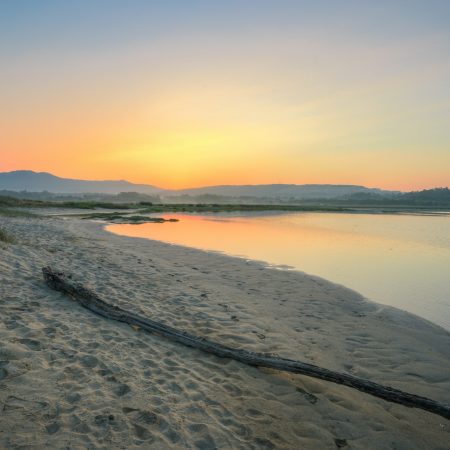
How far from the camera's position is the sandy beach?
427 centimetres

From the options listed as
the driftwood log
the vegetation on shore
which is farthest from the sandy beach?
the vegetation on shore

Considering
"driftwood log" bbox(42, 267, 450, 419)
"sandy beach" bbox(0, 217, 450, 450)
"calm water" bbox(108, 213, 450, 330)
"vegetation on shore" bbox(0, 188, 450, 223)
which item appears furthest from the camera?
"vegetation on shore" bbox(0, 188, 450, 223)

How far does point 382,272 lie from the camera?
55.5 feet

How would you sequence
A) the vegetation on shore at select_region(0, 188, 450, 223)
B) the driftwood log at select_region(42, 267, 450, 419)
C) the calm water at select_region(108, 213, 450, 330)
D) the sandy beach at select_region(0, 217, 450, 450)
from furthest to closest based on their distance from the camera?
the vegetation on shore at select_region(0, 188, 450, 223), the calm water at select_region(108, 213, 450, 330), the driftwood log at select_region(42, 267, 450, 419), the sandy beach at select_region(0, 217, 450, 450)

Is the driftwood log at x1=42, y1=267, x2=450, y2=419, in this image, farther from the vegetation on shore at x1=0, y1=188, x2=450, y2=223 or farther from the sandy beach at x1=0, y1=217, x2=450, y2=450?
the vegetation on shore at x1=0, y1=188, x2=450, y2=223

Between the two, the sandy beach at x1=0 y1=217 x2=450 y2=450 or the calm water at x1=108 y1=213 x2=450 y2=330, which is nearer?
the sandy beach at x1=0 y1=217 x2=450 y2=450

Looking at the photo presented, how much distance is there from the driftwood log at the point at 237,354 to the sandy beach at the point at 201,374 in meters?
0.17

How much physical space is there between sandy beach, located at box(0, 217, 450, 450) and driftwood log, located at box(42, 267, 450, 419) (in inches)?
6.8

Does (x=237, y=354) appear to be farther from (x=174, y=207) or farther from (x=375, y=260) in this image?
(x=174, y=207)

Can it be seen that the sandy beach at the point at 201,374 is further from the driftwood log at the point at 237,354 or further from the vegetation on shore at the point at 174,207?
the vegetation on shore at the point at 174,207

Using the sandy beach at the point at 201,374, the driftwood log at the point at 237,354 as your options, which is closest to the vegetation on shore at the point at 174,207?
the driftwood log at the point at 237,354

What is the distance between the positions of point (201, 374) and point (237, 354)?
2.89ft

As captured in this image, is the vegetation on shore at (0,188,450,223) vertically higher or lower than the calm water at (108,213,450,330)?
higher

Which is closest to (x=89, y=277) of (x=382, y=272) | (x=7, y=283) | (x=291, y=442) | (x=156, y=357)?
(x=7, y=283)
